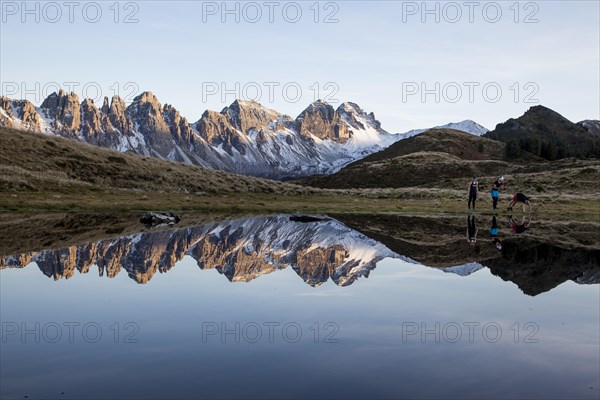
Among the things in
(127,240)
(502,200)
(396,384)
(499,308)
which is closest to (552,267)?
(499,308)

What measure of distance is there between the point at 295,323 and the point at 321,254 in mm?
11648

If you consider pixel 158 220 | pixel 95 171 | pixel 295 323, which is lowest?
pixel 295 323

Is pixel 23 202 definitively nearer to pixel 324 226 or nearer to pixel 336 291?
pixel 324 226

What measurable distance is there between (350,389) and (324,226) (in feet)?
101

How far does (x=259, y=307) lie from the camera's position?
1413cm

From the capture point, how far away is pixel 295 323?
12641mm

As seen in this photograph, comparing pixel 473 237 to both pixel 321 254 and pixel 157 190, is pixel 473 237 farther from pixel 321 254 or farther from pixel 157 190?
pixel 157 190

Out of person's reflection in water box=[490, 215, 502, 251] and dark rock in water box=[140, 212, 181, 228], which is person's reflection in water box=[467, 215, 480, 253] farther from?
dark rock in water box=[140, 212, 181, 228]

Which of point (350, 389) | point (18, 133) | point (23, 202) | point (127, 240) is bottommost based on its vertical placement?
point (350, 389)

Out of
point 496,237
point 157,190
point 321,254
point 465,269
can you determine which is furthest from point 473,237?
point 157,190

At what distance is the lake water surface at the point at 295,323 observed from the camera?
351 inches

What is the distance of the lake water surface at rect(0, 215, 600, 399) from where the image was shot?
→ 8925 mm

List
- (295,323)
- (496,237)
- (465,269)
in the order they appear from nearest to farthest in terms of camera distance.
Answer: (295,323) < (465,269) < (496,237)

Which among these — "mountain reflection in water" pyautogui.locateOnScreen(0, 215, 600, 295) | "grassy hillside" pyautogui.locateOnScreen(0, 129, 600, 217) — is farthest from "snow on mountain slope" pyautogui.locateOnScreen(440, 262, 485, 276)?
"grassy hillside" pyautogui.locateOnScreen(0, 129, 600, 217)
